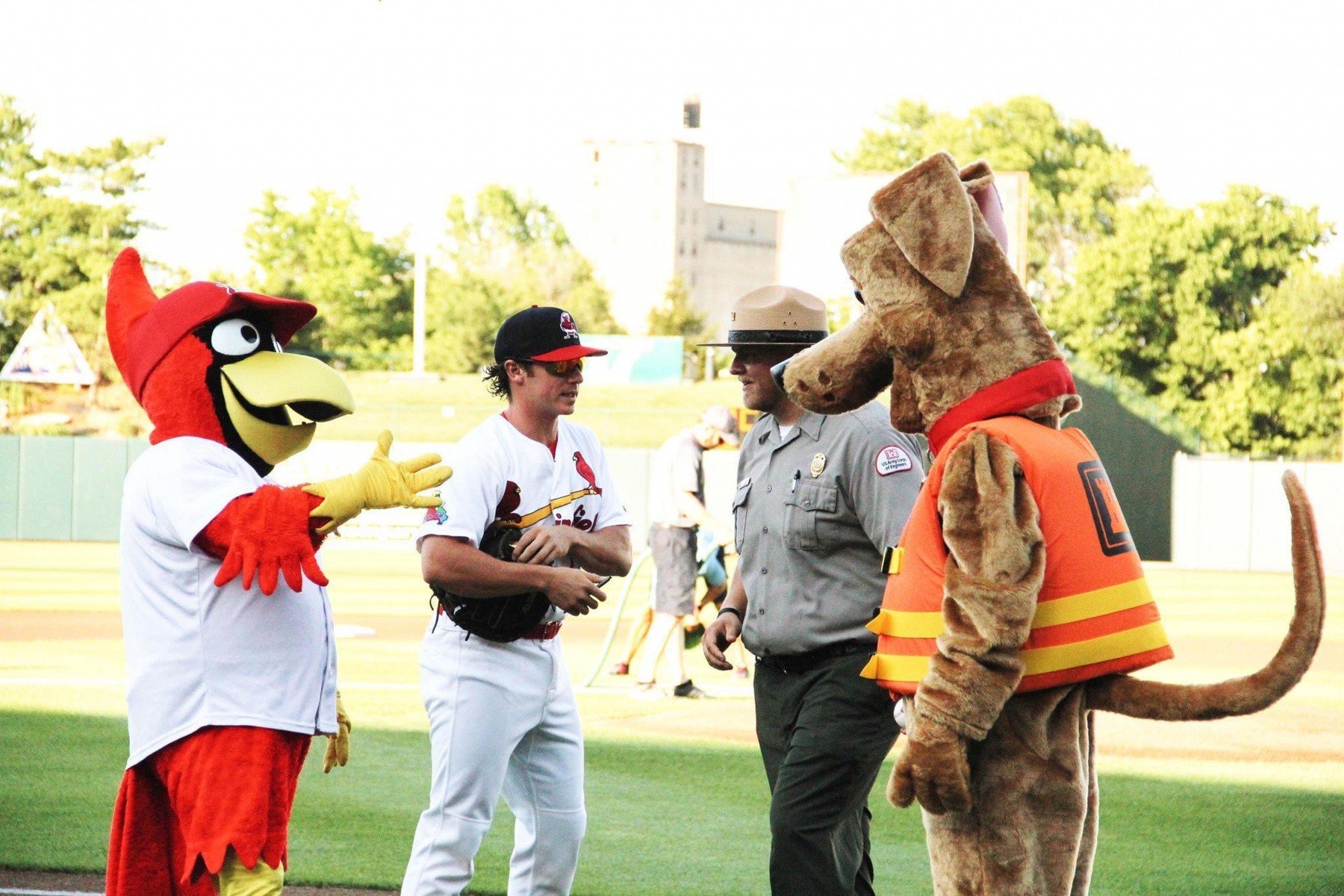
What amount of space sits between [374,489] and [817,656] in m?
1.57

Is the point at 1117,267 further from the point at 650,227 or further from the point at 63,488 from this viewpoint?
the point at 650,227

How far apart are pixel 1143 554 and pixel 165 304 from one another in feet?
123

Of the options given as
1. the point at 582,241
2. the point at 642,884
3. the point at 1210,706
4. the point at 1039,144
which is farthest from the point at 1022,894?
the point at 582,241

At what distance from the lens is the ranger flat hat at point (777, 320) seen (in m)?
5.23

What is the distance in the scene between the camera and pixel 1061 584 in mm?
3619

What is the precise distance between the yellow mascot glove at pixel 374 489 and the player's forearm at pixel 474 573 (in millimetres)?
660

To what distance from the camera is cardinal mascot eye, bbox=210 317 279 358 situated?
14.5ft

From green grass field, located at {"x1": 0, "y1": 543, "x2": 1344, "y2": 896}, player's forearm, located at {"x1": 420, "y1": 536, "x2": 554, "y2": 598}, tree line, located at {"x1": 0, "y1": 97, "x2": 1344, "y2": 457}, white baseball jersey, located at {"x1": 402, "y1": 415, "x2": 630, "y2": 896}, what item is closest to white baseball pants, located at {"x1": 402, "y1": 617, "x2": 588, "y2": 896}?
white baseball jersey, located at {"x1": 402, "y1": 415, "x2": 630, "y2": 896}

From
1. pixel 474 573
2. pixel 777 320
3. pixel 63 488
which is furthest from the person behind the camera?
pixel 63 488

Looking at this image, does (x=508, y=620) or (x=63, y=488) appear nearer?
(x=508, y=620)

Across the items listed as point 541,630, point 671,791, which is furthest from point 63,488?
point 541,630

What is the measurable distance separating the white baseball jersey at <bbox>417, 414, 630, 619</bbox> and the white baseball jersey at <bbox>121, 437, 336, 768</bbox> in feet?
2.75

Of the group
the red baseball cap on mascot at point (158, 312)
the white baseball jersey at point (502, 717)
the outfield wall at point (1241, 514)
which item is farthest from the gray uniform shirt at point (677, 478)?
the outfield wall at point (1241, 514)

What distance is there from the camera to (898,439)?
4996 millimetres
